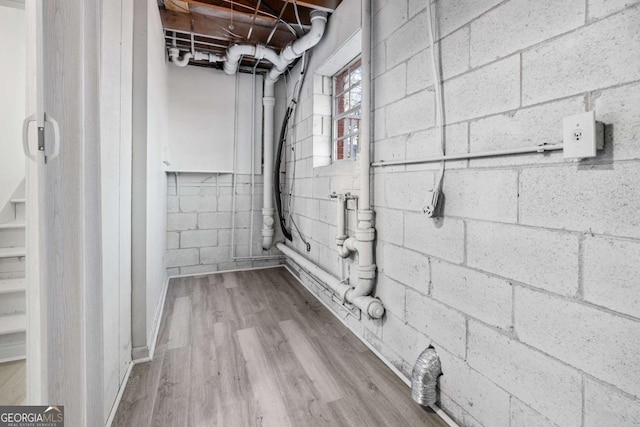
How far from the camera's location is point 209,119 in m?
3.69

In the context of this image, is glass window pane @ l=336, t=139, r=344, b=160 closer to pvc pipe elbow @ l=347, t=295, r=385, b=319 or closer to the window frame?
the window frame

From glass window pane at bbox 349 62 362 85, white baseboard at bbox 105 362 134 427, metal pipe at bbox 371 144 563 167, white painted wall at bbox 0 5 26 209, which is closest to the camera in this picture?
metal pipe at bbox 371 144 563 167

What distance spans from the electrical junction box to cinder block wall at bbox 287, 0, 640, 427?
0.11 feet

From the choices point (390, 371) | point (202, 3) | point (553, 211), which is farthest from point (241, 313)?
point (202, 3)

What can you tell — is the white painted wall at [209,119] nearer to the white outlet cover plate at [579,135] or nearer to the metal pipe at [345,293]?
the metal pipe at [345,293]

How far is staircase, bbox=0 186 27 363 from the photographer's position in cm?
156

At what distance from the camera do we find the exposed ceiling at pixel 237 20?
2.46 m

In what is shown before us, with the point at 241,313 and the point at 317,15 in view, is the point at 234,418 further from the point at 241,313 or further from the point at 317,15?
the point at 317,15

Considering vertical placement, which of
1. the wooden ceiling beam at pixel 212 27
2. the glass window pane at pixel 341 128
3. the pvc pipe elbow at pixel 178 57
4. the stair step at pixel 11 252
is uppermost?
the wooden ceiling beam at pixel 212 27

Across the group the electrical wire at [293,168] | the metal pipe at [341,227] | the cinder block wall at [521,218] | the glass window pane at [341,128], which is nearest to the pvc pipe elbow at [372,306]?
the cinder block wall at [521,218]

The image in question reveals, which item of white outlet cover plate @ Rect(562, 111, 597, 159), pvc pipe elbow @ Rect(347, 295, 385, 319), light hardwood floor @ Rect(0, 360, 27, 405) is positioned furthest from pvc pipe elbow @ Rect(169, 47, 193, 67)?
white outlet cover plate @ Rect(562, 111, 597, 159)

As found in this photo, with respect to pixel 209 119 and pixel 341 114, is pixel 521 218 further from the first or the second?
pixel 209 119

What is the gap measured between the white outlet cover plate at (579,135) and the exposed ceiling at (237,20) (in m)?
2.18

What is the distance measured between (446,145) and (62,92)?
1498 millimetres
